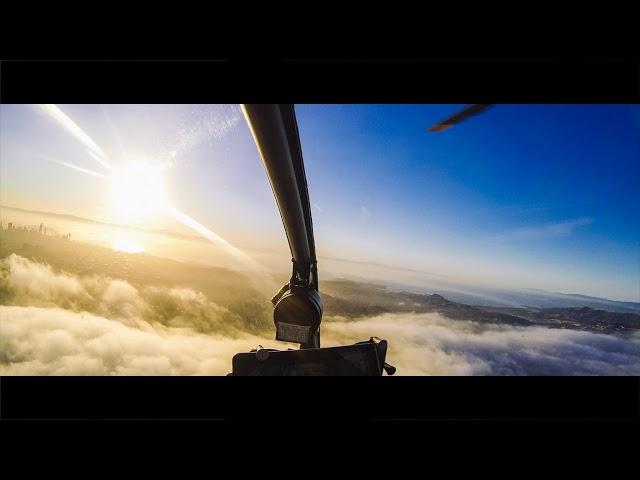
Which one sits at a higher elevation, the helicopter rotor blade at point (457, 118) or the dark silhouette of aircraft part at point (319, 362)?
the helicopter rotor blade at point (457, 118)

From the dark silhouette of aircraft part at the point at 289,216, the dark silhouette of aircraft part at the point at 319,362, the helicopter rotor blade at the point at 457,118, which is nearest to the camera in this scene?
the helicopter rotor blade at the point at 457,118

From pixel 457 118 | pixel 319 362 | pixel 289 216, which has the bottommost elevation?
pixel 319 362

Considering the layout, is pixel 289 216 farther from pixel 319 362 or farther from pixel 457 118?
pixel 457 118

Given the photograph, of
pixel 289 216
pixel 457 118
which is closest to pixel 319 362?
pixel 289 216

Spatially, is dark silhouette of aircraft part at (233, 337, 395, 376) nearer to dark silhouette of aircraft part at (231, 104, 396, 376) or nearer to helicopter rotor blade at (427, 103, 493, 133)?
dark silhouette of aircraft part at (231, 104, 396, 376)

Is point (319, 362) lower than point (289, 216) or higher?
lower

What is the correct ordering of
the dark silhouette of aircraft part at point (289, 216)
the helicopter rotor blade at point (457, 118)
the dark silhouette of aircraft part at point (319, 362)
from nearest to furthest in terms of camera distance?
the helicopter rotor blade at point (457, 118) → the dark silhouette of aircraft part at point (289, 216) → the dark silhouette of aircraft part at point (319, 362)

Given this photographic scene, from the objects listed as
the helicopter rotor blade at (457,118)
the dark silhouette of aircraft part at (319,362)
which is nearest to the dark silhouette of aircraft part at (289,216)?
the dark silhouette of aircraft part at (319,362)

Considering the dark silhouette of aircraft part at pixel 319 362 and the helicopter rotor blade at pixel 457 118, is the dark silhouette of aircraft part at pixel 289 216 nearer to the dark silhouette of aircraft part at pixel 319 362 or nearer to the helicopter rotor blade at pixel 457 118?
the dark silhouette of aircraft part at pixel 319 362

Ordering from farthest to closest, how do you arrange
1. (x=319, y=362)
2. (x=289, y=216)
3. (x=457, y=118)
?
(x=289, y=216) → (x=319, y=362) → (x=457, y=118)
